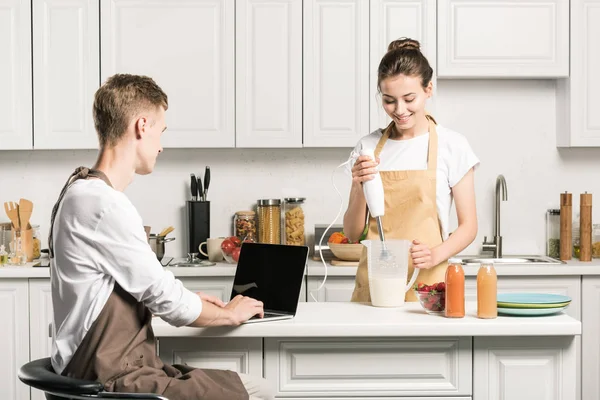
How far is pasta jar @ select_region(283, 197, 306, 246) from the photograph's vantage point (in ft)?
14.2

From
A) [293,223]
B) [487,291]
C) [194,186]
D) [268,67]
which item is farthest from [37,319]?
[487,291]

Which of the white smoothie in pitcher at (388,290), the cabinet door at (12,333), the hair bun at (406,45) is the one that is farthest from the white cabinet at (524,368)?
the cabinet door at (12,333)

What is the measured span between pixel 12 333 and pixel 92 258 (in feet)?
7.50

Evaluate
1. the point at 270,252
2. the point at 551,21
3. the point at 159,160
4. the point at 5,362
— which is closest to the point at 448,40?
the point at 551,21

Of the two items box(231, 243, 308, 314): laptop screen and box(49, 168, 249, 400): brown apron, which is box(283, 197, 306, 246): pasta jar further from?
box(49, 168, 249, 400): brown apron

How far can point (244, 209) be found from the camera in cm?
457

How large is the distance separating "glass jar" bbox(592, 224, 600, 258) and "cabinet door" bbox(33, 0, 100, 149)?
2624 millimetres

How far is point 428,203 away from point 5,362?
7.25 feet

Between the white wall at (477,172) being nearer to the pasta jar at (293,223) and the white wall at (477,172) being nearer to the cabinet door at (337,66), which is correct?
the pasta jar at (293,223)

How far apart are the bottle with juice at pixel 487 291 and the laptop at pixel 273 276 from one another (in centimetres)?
50

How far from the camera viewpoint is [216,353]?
237cm

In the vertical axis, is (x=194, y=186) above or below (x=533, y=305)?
above

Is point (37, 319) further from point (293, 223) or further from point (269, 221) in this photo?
point (293, 223)

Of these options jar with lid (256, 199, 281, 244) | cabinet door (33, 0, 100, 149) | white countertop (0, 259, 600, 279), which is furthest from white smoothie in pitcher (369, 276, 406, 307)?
cabinet door (33, 0, 100, 149)
